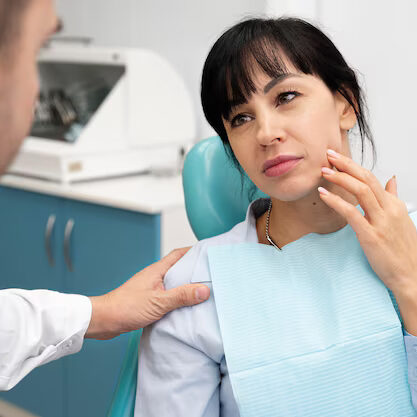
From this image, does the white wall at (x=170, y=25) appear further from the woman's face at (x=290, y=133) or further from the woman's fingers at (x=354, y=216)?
the woman's fingers at (x=354, y=216)

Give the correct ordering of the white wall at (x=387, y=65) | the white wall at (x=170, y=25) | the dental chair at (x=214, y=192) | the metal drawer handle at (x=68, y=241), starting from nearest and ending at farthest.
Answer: the dental chair at (x=214, y=192), the white wall at (x=387, y=65), the metal drawer handle at (x=68, y=241), the white wall at (x=170, y=25)

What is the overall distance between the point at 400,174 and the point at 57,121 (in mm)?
1476

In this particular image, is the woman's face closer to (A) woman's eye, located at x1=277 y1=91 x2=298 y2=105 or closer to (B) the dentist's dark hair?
(A) woman's eye, located at x1=277 y1=91 x2=298 y2=105

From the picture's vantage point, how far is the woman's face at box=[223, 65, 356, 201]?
3.75ft

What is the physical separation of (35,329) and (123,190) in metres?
1.13

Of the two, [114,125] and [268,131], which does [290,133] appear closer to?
[268,131]

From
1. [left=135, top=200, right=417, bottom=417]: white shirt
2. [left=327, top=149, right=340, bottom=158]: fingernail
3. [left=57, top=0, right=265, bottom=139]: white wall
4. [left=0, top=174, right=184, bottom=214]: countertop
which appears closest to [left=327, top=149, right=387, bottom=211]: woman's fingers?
[left=327, top=149, right=340, bottom=158]: fingernail

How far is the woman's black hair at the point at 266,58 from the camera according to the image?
3.82 ft

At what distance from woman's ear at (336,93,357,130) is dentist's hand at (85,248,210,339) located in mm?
418

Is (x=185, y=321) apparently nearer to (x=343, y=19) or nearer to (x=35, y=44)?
(x=35, y=44)

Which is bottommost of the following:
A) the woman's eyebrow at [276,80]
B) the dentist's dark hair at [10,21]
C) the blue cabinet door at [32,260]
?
the blue cabinet door at [32,260]

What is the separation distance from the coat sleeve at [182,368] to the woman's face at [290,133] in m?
0.26

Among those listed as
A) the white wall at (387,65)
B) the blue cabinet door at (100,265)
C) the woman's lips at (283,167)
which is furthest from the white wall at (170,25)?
the woman's lips at (283,167)

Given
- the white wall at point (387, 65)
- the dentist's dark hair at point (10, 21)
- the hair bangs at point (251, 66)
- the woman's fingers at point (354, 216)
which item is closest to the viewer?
the dentist's dark hair at point (10, 21)
